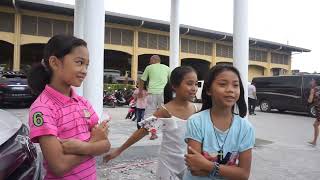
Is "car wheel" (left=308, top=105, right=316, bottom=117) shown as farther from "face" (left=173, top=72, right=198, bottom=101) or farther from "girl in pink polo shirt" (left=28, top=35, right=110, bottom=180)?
"girl in pink polo shirt" (left=28, top=35, right=110, bottom=180)

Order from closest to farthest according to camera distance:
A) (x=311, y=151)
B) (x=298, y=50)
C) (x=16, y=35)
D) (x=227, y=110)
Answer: (x=227, y=110) < (x=311, y=151) < (x=16, y=35) < (x=298, y=50)

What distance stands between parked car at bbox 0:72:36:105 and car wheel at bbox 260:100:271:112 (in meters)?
11.1

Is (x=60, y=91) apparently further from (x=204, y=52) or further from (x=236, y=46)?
(x=204, y=52)

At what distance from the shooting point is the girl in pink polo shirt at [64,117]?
1826mm

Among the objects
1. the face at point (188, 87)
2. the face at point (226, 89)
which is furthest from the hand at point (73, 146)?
the face at point (188, 87)

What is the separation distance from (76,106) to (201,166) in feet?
2.43

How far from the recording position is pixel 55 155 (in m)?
1.81

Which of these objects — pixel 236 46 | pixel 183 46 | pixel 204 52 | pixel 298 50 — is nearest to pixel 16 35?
pixel 183 46

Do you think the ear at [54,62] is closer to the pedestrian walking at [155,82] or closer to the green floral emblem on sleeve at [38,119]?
the green floral emblem on sleeve at [38,119]

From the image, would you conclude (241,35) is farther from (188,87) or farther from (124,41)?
(124,41)

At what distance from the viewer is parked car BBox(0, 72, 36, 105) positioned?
14.5m

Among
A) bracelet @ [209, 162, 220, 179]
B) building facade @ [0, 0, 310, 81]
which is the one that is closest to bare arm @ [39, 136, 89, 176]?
bracelet @ [209, 162, 220, 179]

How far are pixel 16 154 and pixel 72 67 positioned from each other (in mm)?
734

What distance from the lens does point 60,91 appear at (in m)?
2.03
